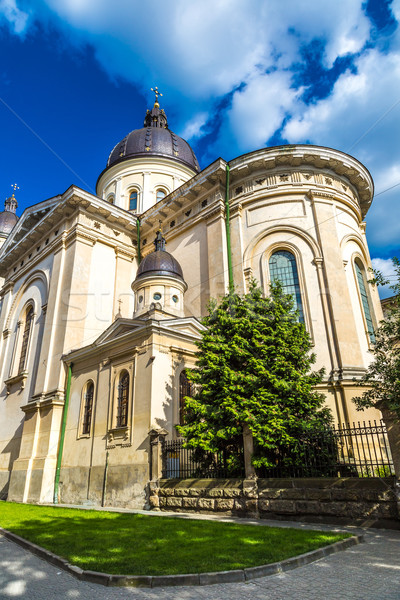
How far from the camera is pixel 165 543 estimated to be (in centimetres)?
726

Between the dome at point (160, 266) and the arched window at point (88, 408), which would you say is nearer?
the arched window at point (88, 408)

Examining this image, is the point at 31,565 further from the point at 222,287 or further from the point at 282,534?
the point at 222,287

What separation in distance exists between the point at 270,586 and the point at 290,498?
17.5ft

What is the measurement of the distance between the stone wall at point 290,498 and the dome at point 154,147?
2727cm

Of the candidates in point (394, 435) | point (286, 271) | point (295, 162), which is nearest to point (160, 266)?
point (286, 271)

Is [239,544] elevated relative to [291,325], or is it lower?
lower

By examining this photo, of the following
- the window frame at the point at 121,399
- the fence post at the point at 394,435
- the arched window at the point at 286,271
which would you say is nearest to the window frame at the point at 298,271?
the arched window at the point at 286,271

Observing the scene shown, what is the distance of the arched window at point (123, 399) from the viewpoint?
16062 mm

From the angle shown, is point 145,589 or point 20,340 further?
point 20,340

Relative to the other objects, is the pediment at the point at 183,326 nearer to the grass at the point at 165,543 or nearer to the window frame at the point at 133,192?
the grass at the point at 165,543

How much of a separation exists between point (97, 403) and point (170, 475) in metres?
5.51

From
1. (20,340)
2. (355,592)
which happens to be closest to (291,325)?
(355,592)

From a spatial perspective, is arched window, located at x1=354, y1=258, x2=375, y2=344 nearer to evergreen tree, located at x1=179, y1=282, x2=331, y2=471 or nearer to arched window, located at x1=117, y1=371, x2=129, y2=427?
evergreen tree, located at x1=179, y1=282, x2=331, y2=471

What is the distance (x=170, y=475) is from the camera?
1366 cm
